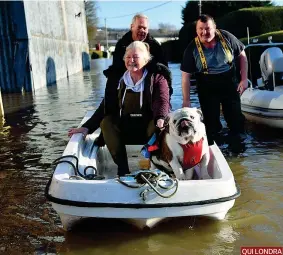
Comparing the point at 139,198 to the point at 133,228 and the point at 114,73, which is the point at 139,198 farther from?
the point at 114,73

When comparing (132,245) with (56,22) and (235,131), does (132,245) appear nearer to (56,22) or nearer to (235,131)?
(235,131)

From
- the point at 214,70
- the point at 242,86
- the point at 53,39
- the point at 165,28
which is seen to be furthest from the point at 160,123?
the point at 165,28

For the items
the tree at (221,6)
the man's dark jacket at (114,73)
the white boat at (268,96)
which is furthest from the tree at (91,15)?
the man's dark jacket at (114,73)

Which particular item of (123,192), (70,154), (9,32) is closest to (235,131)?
(70,154)

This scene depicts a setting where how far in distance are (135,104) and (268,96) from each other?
392 centimetres

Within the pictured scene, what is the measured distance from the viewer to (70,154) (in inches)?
172

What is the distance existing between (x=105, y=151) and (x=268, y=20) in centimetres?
1944

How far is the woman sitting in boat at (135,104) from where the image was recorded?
438 cm

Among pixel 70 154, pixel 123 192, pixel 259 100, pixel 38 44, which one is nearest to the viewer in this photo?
pixel 123 192

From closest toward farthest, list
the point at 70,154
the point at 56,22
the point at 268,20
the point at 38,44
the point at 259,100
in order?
the point at 70,154
the point at 259,100
the point at 38,44
the point at 56,22
the point at 268,20

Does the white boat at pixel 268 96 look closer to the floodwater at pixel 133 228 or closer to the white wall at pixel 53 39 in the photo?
the floodwater at pixel 133 228

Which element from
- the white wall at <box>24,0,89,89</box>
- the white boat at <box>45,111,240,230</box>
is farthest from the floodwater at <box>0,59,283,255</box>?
the white wall at <box>24,0,89,89</box>

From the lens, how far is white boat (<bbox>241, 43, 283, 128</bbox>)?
24.2 feet

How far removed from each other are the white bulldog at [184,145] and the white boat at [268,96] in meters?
3.66
